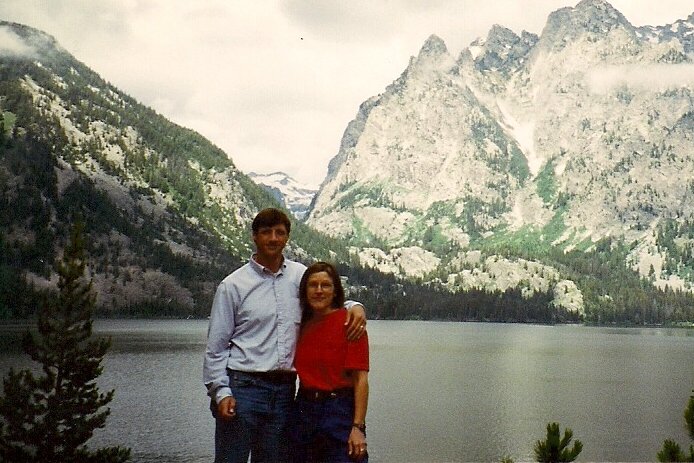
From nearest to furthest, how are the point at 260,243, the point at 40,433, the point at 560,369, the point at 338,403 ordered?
the point at 338,403 < the point at 260,243 < the point at 40,433 < the point at 560,369

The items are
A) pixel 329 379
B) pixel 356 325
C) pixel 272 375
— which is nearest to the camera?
pixel 356 325

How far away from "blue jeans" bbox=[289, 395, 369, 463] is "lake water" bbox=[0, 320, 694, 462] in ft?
117

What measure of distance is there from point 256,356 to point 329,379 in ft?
3.47

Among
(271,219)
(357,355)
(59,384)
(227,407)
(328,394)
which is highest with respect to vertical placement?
(271,219)

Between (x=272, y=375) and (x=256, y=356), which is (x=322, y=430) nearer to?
(x=272, y=375)

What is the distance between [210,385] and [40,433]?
2471 cm

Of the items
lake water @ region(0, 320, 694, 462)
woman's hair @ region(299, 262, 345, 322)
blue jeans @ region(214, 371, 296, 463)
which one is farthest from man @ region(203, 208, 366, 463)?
lake water @ region(0, 320, 694, 462)

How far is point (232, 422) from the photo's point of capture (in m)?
9.36

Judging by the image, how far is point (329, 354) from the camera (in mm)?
8945

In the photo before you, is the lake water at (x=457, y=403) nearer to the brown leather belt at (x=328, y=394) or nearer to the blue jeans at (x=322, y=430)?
the blue jeans at (x=322, y=430)

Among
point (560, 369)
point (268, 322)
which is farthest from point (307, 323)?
point (560, 369)

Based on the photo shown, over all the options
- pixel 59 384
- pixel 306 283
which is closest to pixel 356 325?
pixel 306 283

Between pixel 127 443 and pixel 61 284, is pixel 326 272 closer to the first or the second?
pixel 61 284

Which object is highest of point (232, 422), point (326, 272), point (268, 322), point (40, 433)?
point (326, 272)
